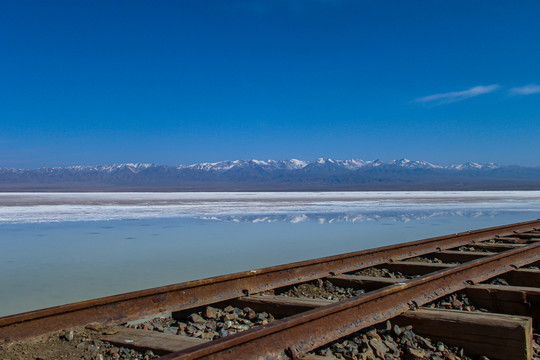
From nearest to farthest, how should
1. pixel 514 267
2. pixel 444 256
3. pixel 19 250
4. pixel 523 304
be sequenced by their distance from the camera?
1. pixel 523 304
2. pixel 514 267
3. pixel 444 256
4. pixel 19 250

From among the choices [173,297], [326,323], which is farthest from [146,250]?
[326,323]

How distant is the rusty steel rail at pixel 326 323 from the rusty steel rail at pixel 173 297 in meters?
1.41

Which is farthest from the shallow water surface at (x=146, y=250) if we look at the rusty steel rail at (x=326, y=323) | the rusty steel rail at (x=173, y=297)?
the rusty steel rail at (x=326, y=323)

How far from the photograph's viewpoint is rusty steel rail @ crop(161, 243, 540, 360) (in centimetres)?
268

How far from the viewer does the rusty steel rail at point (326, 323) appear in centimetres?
268

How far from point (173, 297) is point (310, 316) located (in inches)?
61.4

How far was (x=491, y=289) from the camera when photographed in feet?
14.7

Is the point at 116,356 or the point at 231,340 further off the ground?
the point at 231,340

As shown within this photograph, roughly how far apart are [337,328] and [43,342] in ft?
6.40

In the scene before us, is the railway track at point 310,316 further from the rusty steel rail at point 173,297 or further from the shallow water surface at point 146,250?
the shallow water surface at point 146,250

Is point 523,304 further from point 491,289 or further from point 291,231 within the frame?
point 291,231

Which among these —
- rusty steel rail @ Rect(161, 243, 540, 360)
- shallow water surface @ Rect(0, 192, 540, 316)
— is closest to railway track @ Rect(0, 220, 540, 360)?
rusty steel rail @ Rect(161, 243, 540, 360)

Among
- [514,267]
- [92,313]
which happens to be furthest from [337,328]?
[514,267]

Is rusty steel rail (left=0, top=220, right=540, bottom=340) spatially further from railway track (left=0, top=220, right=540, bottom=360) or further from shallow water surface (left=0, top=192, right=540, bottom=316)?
shallow water surface (left=0, top=192, right=540, bottom=316)
